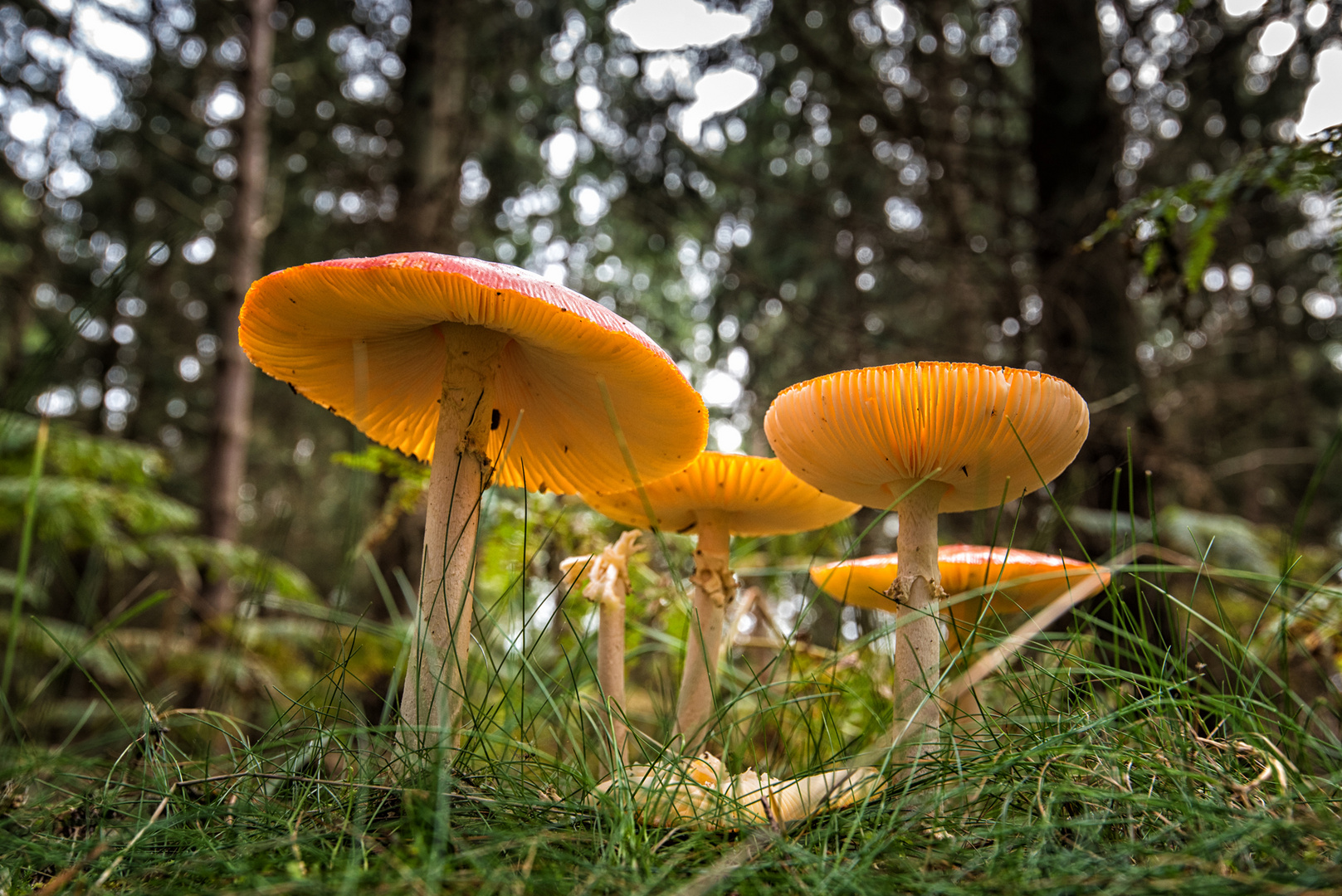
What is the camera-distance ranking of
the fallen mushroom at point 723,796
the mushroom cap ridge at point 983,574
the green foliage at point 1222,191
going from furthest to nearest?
the green foliage at point 1222,191 < the mushroom cap ridge at point 983,574 < the fallen mushroom at point 723,796

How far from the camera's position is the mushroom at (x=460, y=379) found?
1.42 m

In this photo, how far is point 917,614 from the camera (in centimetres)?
158

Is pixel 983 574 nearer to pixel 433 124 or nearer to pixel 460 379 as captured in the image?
pixel 460 379

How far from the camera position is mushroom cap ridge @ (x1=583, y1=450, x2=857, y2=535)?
1.89 metres

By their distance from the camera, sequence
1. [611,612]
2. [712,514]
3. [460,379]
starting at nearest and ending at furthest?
[460,379], [611,612], [712,514]

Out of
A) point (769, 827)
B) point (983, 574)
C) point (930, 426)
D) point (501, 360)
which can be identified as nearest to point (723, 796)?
point (769, 827)

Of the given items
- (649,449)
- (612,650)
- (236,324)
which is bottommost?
(612,650)

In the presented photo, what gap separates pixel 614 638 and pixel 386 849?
89cm

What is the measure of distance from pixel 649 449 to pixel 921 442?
675mm

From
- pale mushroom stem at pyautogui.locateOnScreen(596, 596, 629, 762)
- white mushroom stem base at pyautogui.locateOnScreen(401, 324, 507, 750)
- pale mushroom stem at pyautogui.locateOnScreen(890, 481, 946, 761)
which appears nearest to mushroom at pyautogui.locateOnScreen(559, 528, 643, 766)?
pale mushroom stem at pyautogui.locateOnScreen(596, 596, 629, 762)

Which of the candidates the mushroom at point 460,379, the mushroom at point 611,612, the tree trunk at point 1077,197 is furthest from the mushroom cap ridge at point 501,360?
the tree trunk at point 1077,197

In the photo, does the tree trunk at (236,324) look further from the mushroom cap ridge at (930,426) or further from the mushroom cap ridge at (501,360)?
the mushroom cap ridge at (930,426)

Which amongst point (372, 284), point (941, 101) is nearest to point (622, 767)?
point (372, 284)

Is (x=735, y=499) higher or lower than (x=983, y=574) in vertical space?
higher
